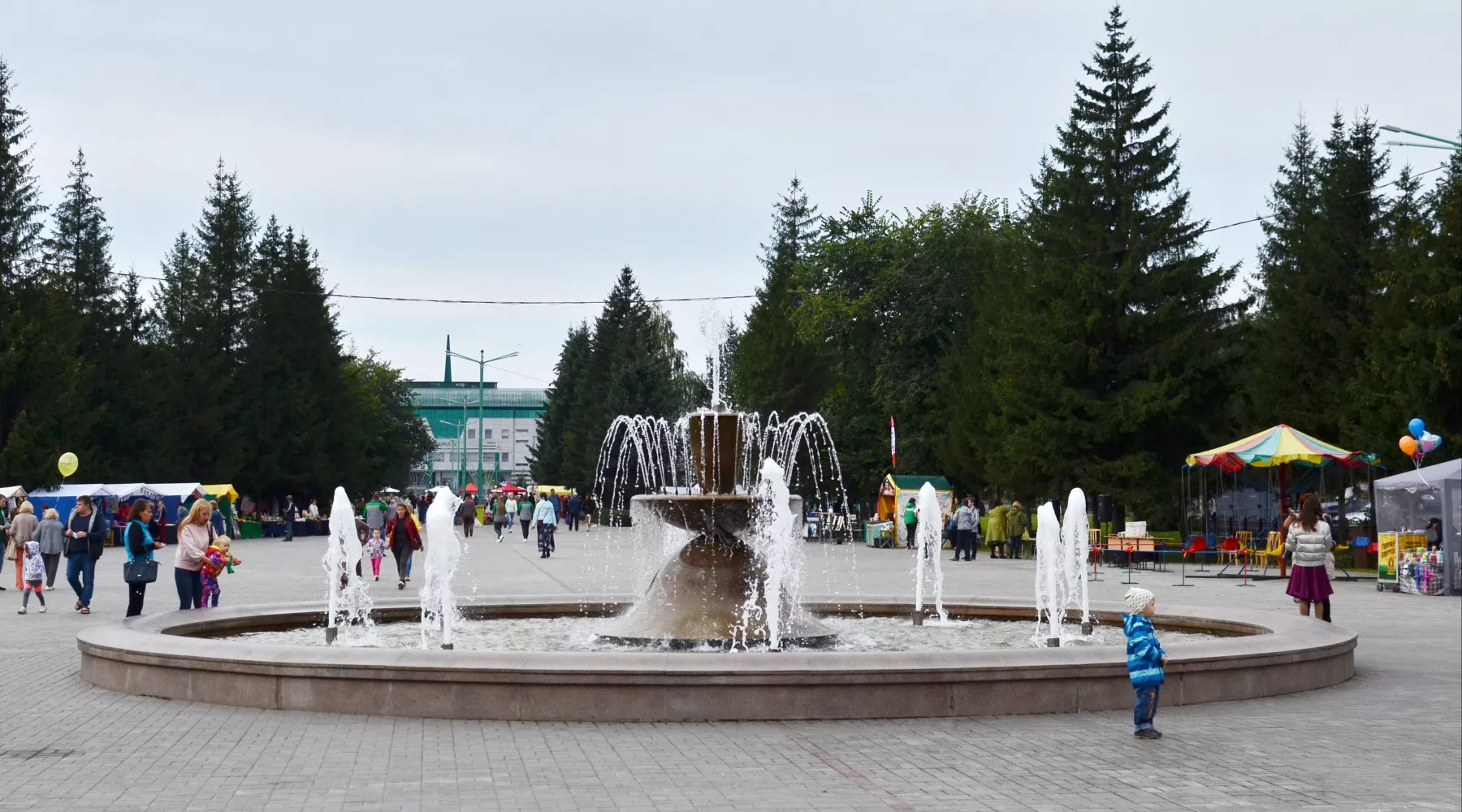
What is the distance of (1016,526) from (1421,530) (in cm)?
1275

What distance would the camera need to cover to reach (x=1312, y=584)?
1638cm

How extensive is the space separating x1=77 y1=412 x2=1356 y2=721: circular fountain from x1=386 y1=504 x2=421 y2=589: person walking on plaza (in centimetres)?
761

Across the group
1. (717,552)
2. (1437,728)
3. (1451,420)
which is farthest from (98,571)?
(1451,420)

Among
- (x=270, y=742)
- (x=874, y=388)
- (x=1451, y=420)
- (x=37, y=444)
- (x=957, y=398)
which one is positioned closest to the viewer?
(x=270, y=742)

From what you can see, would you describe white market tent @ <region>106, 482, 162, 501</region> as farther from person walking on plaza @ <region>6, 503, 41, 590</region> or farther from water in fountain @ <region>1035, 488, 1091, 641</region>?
water in fountain @ <region>1035, 488, 1091, 641</region>

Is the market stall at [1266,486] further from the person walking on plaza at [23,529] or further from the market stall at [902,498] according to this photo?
the person walking on plaza at [23,529]

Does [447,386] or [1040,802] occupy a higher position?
[447,386]

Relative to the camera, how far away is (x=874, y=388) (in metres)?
60.6

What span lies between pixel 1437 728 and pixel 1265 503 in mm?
42080

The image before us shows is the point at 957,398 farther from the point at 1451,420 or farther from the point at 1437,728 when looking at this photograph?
the point at 1437,728

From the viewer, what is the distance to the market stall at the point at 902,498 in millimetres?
47188

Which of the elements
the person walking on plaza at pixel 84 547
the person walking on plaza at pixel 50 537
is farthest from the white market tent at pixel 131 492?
the person walking on plaza at pixel 84 547

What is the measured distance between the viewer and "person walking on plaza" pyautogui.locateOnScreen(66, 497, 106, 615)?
760 inches

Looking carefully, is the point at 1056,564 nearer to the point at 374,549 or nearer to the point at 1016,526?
the point at 374,549
